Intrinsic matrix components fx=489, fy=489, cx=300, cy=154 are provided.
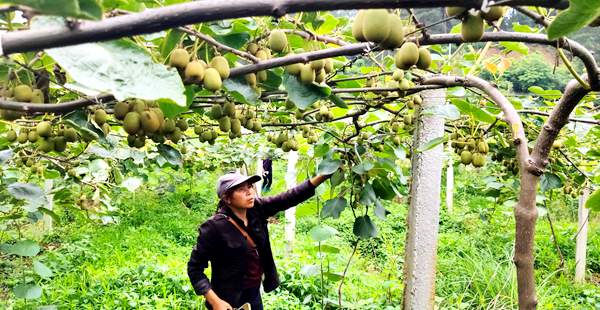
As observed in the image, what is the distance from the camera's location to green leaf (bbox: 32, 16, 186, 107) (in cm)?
48

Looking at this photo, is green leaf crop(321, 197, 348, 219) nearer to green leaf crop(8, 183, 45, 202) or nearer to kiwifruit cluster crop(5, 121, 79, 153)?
green leaf crop(8, 183, 45, 202)

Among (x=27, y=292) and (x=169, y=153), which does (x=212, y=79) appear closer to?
(x=169, y=153)

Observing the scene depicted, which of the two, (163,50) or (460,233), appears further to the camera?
(460,233)

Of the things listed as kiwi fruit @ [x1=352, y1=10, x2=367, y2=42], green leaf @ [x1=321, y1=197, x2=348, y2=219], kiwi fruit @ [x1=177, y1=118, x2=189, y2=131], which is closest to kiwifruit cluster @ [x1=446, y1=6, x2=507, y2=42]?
kiwi fruit @ [x1=352, y1=10, x2=367, y2=42]

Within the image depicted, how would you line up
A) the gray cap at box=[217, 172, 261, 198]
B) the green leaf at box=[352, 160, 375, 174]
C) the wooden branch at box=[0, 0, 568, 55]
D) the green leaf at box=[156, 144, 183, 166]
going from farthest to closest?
the gray cap at box=[217, 172, 261, 198] < the green leaf at box=[352, 160, 375, 174] < the green leaf at box=[156, 144, 183, 166] < the wooden branch at box=[0, 0, 568, 55]

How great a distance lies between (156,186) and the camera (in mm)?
9750

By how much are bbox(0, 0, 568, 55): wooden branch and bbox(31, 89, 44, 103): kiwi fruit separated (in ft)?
1.78

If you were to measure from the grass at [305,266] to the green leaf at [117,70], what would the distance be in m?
2.08

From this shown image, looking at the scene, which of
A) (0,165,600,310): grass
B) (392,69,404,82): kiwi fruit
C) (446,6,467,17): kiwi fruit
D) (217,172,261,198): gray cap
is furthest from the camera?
(0,165,600,310): grass

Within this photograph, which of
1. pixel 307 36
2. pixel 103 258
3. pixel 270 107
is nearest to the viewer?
pixel 307 36

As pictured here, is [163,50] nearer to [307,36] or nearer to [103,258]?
[307,36]

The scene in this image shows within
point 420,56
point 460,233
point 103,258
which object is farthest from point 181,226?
point 420,56

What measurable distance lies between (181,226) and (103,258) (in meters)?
1.83

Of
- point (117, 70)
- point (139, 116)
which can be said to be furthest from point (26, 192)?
point (117, 70)
